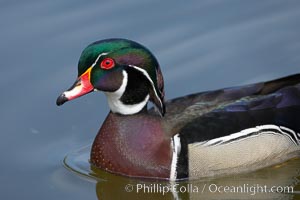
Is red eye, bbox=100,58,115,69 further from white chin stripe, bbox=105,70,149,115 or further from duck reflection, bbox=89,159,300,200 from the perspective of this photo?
duck reflection, bbox=89,159,300,200

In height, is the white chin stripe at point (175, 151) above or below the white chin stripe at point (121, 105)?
below

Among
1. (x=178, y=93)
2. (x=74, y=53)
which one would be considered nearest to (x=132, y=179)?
(x=178, y=93)

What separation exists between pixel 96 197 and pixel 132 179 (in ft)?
1.02

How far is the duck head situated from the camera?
724 cm

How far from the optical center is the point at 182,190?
7.32 metres

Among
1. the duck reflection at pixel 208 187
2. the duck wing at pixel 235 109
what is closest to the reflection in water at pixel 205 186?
the duck reflection at pixel 208 187

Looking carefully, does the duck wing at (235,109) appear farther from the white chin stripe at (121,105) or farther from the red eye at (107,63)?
the red eye at (107,63)

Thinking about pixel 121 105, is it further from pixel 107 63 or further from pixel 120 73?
pixel 107 63

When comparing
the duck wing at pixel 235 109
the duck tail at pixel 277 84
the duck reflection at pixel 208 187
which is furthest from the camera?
the duck tail at pixel 277 84

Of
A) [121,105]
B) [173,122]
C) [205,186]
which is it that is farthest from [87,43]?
[205,186]

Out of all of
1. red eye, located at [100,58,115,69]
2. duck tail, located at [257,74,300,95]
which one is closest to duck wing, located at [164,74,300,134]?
duck tail, located at [257,74,300,95]

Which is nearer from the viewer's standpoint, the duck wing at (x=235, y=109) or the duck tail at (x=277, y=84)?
the duck wing at (x=235, y=109)

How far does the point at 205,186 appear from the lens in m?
7.35

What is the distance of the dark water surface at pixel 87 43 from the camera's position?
7.54 m
